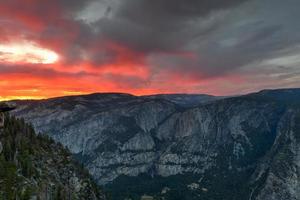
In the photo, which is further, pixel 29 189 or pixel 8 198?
pixel 29 189

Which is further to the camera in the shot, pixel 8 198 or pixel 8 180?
pixel 8 180
